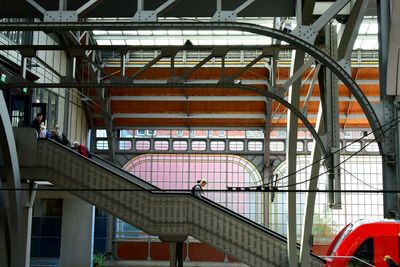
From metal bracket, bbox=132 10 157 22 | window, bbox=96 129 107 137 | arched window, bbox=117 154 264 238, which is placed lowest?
arched window, bbox=117 154 264 238

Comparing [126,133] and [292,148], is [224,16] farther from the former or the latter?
[126,133]

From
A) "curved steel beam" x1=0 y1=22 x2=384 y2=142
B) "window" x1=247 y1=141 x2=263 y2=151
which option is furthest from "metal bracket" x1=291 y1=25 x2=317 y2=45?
"window" x1=247 y1=141 x2=263 y2=151

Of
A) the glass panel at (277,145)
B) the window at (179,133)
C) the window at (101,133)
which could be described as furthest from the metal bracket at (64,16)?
the glass panel at (277,145)

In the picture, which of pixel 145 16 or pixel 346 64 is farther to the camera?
pixel 346 64

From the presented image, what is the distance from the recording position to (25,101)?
24922 millimetres

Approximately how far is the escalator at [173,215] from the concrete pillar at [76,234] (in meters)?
11.9

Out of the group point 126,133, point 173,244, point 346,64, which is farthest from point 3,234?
point 126,133

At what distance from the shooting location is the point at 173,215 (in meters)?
21.2

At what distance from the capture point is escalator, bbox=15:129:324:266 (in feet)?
68.9

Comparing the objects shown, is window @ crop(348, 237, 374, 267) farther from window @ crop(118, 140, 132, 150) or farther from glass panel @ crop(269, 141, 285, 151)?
window @ crop(118, 140, 132, 150)

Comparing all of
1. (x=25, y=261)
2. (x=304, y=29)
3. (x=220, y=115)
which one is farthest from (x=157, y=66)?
(x=304, y=29)

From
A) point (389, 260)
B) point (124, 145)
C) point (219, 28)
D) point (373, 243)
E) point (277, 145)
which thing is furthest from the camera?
point (124, 145)

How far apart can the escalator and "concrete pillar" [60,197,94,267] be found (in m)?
11.9

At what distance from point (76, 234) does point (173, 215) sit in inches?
538
